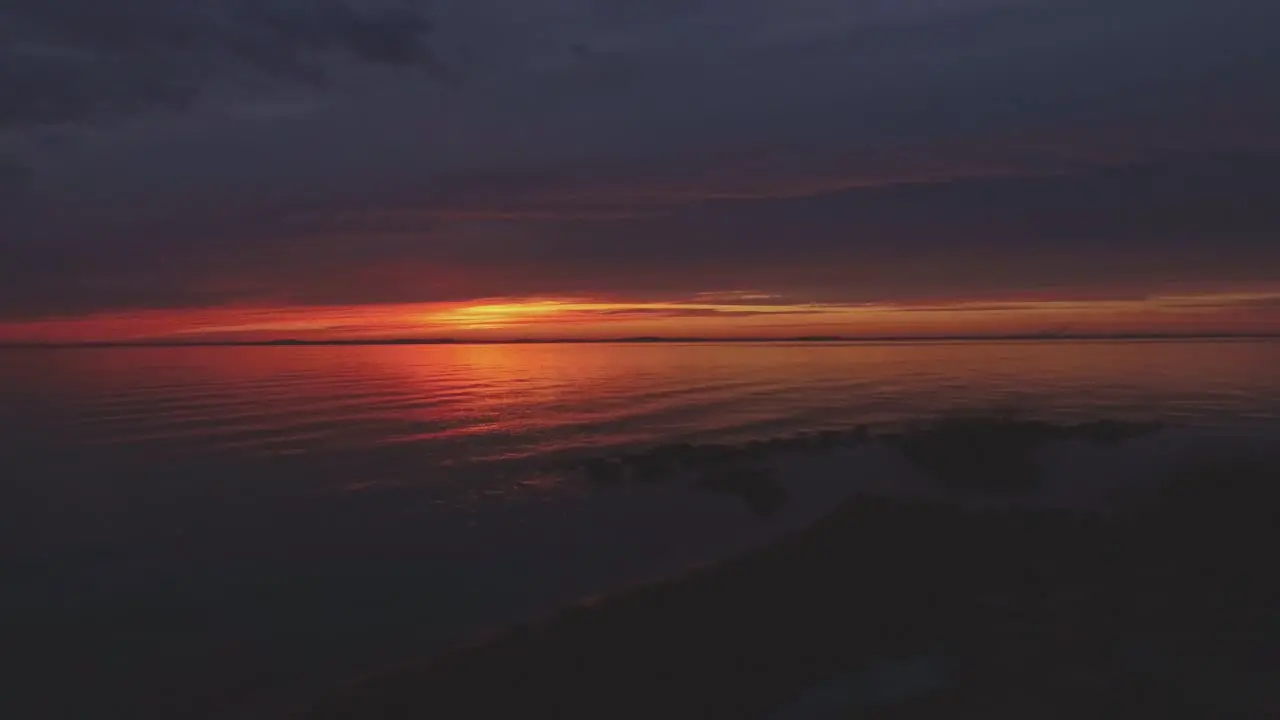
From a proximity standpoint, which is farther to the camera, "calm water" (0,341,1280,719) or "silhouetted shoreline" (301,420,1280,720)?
"calm water" (0,341,1280,719)

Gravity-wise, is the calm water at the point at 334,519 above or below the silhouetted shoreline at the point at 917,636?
above

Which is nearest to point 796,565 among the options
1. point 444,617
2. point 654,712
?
point 654,712

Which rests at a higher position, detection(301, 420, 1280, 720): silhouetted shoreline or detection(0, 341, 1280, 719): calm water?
detection(0, 341, 1280, 719): calm water

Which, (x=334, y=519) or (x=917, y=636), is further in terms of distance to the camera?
(x=334, y=519)

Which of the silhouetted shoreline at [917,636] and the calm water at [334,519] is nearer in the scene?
the silhouetted shoreline at [917,636]
